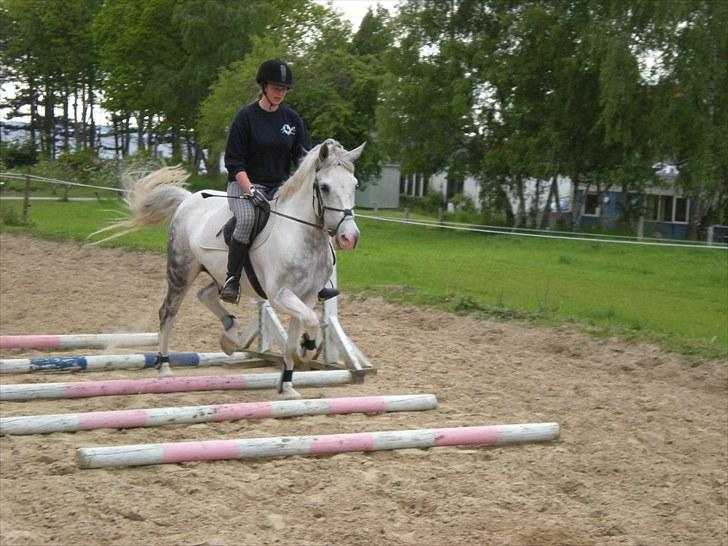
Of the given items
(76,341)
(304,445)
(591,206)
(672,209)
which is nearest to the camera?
(304,445)

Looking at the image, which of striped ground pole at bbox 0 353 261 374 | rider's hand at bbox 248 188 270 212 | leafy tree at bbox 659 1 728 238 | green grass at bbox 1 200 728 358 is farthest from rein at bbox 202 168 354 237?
leafy tree at bbox 659 1 728 238

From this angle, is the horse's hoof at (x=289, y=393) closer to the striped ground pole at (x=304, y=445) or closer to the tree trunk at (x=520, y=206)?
the striped ground pole at (x=304, y=445)

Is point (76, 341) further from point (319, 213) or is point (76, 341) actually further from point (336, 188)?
point (336, 188)

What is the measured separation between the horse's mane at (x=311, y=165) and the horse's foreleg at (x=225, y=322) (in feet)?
4.05

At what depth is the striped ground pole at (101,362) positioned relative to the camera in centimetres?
771

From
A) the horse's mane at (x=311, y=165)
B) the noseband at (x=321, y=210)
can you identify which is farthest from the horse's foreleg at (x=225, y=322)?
the noseband at (x=321, y=210)

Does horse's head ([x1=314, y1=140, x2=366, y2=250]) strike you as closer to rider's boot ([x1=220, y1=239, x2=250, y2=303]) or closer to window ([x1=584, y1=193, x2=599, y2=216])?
rider's boot ([x1=220, y1=239, x2=250, y2=303])

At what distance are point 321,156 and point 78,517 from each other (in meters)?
3.33

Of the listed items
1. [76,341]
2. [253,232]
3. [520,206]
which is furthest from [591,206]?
[253,232]

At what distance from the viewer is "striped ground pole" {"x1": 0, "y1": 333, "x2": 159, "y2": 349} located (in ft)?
28.3

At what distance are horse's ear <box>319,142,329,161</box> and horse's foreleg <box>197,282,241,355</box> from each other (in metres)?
1.73

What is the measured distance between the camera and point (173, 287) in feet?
28.0

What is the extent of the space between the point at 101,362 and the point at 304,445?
9.33ft

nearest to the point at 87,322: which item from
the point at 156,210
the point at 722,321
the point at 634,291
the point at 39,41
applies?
the point at 156,210
